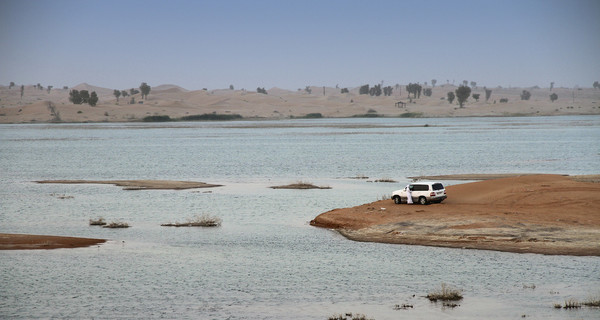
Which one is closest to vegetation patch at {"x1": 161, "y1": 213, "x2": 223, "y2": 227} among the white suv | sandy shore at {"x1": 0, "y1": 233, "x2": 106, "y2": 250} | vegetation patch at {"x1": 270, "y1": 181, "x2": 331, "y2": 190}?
sandy shore at {"x1": 0, "y1": 233, "x2": 106, "y2": 250}

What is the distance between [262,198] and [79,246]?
24.1 meters

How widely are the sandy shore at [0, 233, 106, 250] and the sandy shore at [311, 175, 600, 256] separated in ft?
47.9

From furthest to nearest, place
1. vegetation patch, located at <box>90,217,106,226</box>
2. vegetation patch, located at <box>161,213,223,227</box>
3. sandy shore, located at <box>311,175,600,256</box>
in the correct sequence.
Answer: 1. vegetation patch, located at <box>90,217,106,226</box>
2. vegetation patch, located at <box>161,213,223,227</box>
3. sandy shore, located at <box>311,175,600,256</box>

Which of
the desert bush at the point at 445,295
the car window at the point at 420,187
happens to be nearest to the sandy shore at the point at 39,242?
the car window at the point at 420,187

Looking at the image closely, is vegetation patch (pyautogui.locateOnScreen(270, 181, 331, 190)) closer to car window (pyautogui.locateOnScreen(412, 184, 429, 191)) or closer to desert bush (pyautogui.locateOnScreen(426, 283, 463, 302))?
car window (pyautogui.locateOnScreen(412, 184, 429, 191))

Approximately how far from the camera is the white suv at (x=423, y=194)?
1945 inches

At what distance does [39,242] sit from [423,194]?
76.9 ft

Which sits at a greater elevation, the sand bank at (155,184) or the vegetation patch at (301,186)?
the vegetation patch at (301,186)

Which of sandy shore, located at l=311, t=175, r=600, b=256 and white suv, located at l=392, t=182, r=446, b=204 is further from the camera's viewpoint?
white suv, located at l=392, t=182, r=446, b=204

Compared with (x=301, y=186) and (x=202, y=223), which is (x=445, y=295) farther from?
(x=301, y=186)

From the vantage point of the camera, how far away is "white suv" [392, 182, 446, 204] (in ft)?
162

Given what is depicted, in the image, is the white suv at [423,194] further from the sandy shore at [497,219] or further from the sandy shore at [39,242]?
the sandy shore at [39,242]

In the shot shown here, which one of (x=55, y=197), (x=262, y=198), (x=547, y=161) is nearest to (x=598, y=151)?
(x=547, y=161)

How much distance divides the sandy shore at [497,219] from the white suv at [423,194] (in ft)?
1.97
